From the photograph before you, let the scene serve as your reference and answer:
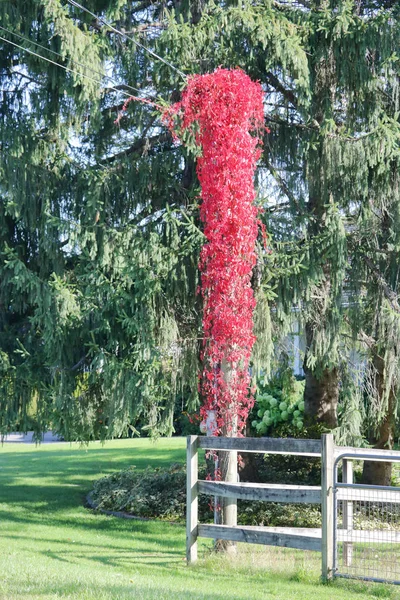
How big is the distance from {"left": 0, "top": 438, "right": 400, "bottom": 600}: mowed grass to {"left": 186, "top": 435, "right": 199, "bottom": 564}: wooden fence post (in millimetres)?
178

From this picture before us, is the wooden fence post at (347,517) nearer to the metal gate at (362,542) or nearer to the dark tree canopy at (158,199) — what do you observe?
the metal gate at (362,542)

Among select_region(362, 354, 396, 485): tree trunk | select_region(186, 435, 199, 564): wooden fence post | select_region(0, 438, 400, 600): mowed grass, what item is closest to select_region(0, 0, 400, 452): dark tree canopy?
select_region(362, 354, 396, 485): tree trunk

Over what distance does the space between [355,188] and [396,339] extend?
2107 mm

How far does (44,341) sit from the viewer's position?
11.1 meters

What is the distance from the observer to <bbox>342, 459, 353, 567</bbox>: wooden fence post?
24.5 feet

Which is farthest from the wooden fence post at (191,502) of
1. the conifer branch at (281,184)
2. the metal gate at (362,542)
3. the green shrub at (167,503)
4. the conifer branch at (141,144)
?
the conifer branch at (141,144)

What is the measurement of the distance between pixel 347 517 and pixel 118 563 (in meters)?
2.30

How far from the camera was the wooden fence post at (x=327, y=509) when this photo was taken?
22.6 ft

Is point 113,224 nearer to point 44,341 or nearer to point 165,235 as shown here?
point 165,235

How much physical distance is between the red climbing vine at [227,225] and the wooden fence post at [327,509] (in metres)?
2.22

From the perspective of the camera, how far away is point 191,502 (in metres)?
8.01

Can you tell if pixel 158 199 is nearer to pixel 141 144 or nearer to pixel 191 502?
pixel 141 144

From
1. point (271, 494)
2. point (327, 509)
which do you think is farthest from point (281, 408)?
point (327, 509)

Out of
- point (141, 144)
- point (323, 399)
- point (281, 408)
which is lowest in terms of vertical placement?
point (281, 408)
